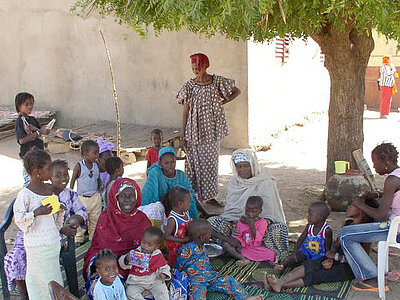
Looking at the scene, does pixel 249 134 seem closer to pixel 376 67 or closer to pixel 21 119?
pixel 21 119

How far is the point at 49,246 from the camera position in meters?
3.63

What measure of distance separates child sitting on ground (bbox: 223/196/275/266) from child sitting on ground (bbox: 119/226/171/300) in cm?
119

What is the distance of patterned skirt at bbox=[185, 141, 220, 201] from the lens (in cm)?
652

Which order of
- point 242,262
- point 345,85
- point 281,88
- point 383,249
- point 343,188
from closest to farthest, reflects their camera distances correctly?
point 383,249, point 242,262, point 343,188, point 345,85, point 281,88

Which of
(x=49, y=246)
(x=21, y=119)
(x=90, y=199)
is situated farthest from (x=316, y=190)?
(x=49, y=246)

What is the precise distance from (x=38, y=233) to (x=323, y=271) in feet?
7.93

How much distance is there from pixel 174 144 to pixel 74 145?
2.02 metres

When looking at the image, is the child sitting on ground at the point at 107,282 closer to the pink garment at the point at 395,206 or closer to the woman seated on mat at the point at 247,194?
the woman seated on mat at the point at 247,194

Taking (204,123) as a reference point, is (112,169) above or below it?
below

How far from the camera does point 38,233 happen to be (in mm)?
3594

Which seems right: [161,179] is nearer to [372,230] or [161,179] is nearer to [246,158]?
[246,158]

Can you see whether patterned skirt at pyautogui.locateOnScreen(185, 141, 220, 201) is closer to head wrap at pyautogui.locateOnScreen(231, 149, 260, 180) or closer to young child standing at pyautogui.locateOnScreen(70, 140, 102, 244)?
head wrap at pyautogui.locateOnScreen(231, 149, 260, 180)

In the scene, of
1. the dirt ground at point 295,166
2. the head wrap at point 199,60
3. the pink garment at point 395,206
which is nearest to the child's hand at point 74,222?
the dirt ground at point 295,166

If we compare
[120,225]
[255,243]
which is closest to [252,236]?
[255,243]
